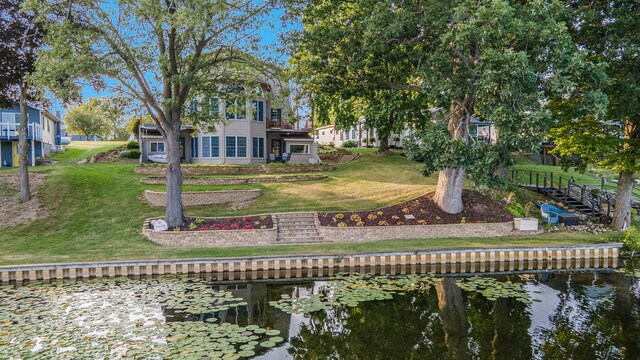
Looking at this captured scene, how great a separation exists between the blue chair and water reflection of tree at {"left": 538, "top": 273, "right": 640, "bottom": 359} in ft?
21.5

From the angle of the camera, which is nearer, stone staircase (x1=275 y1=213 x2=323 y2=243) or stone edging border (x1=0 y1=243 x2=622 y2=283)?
stone edging border (x1=0 y1=243 x2=622 y2=283)

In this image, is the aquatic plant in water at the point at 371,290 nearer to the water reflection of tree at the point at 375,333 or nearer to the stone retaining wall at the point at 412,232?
the water reflection of tree at the point at 375,333

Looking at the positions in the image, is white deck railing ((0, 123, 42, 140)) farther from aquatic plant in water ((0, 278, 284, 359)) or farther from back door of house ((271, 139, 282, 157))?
aquatic plant in water ((0, 278, 284, 359))

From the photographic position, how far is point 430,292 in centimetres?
1143

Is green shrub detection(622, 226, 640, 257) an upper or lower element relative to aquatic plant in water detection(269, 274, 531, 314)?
upper

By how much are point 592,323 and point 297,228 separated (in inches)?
426

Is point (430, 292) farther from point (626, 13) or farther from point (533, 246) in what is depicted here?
point (626, 13)

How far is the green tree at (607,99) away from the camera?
14.5 meters

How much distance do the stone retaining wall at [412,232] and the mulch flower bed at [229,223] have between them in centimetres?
230

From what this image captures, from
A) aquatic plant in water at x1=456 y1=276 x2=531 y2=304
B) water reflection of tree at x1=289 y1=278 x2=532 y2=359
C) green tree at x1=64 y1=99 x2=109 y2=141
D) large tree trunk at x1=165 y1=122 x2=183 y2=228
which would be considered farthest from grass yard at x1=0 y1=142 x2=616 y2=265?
green tree at x1=64 y1=99 x2=109 y2=141

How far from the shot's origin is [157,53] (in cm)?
1727

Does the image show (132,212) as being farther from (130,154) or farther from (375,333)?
(130,154)

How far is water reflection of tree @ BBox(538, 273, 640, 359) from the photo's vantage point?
25.2 ft

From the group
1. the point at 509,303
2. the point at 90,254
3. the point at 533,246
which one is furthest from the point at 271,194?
the point at 509,303
